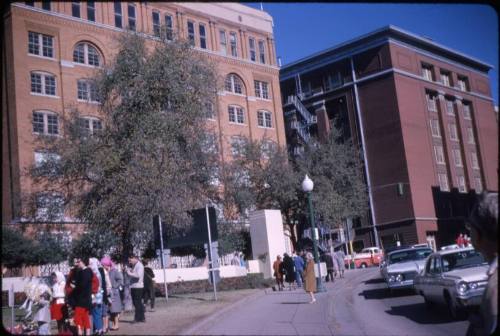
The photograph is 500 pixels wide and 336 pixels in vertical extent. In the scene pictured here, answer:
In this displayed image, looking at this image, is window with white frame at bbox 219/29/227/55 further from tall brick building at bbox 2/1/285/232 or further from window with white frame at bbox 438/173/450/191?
window with white frame at bbox 438/173/450/191

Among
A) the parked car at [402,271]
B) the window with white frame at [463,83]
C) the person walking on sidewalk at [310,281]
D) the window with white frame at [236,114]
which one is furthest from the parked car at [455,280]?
the window with white frame at [463,83]

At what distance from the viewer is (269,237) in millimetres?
32250

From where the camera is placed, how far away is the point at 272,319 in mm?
13836

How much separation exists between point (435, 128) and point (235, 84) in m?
26.1

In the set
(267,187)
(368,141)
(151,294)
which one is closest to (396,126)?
(368,141)

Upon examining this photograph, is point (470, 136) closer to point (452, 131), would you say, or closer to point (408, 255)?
point (452, 131)

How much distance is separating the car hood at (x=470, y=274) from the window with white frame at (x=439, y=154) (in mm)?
54612

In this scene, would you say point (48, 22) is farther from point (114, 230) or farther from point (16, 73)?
point (114, 230)

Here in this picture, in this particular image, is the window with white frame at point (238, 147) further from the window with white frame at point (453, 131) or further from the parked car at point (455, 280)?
the window with white frame at point (453, 131)

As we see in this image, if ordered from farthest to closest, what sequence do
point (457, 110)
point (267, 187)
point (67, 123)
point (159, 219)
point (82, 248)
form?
1. point (457, 110)
2. point (267, 187)
3. point (82, 248)
4. point (67, 123)
5. point (159, 219)

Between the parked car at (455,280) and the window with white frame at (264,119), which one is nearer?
the parked car at (455,280)

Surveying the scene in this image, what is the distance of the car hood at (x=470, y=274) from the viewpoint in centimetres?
1196

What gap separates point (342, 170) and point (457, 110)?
27.5m

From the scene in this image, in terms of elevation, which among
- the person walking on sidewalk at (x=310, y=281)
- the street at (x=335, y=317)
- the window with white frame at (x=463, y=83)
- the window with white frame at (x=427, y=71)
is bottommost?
the street at (x=335, y=317)
